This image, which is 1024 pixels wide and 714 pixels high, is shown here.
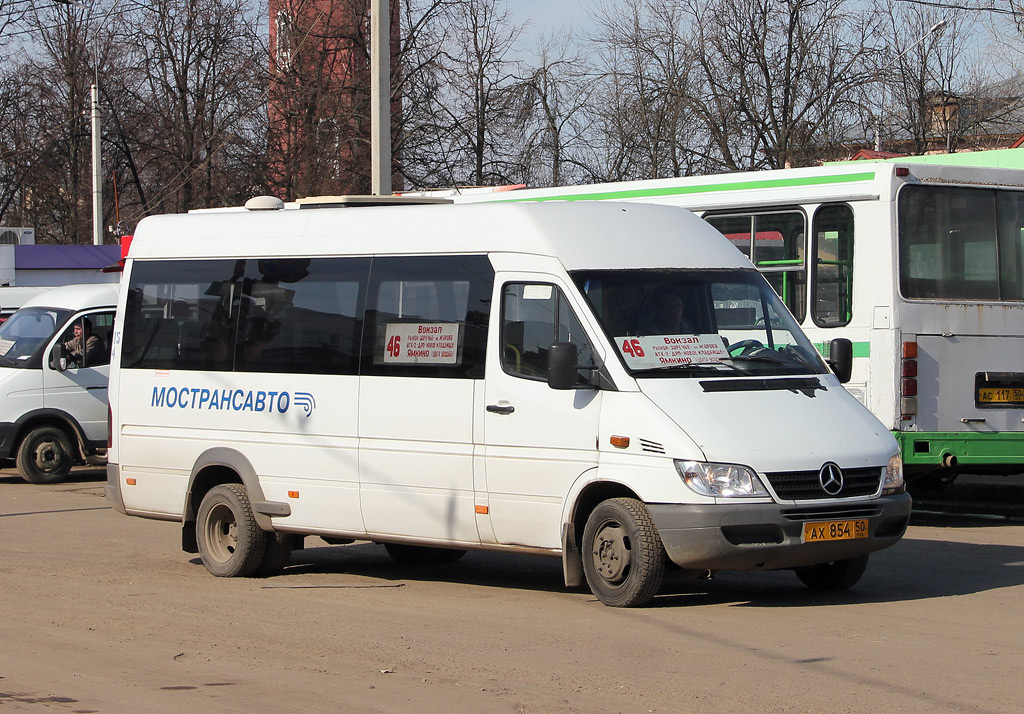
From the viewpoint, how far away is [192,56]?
4328 centimetres

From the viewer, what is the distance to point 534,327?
29.6 feet

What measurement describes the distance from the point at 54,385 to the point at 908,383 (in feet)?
34.4

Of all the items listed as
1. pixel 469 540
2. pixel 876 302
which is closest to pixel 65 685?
pixel 469 540

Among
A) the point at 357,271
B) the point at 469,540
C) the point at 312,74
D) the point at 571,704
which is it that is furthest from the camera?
the point at 312,74

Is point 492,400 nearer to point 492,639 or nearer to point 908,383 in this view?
point 492,639

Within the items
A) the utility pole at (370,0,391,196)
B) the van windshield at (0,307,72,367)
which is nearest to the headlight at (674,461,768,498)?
the utility pole at (370,0,391,196)

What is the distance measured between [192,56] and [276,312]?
3507 cm

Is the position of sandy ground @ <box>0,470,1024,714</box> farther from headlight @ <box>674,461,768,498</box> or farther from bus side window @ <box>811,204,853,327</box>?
bus side window @ <box>811,204,853,327</box>

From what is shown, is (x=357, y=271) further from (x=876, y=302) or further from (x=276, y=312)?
(x=876, y=302)

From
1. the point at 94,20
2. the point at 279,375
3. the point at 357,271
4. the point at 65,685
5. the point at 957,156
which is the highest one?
the point at 94,20

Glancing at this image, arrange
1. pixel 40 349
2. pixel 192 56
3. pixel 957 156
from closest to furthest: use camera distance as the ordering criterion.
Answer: pixel 957 156 < pixel 40 349 < pixel 192 56

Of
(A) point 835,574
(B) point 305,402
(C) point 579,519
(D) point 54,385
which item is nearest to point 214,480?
(B) point 305,402

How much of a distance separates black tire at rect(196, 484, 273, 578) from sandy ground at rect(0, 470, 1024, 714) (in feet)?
0.55

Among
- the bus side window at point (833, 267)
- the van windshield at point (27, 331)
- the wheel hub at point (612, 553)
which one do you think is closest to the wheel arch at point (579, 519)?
the wheel hub at point (612, 553)
